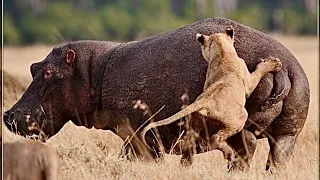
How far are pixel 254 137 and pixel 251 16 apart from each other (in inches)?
1436

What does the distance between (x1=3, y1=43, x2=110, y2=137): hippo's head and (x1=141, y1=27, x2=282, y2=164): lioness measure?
63.2 inches

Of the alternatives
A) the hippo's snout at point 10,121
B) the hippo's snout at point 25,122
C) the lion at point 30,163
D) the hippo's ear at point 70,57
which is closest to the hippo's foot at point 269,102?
the hippo's ear at point 70,57

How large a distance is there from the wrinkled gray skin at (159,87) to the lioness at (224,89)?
0.59ft

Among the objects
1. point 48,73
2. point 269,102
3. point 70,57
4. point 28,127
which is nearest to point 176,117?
point 269,102

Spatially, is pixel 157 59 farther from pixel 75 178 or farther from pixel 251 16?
pixel 251 16

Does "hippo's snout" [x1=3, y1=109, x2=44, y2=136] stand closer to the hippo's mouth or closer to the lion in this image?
the hippo's mouth

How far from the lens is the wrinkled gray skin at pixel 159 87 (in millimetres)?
8789

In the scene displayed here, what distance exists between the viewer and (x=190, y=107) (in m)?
8.18

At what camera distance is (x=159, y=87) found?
9.05 metres

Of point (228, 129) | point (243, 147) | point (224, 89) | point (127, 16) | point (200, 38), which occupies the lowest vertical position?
point (127, 16)

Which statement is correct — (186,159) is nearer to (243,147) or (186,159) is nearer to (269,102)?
(243,147)

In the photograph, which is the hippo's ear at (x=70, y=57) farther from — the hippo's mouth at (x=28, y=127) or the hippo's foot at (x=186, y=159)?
the hippo's foot at (x=186, y=159)

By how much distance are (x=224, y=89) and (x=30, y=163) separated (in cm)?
195

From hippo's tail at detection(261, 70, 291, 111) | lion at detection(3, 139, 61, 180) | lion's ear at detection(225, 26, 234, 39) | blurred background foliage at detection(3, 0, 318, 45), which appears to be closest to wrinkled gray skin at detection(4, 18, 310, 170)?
hippo's tail at detection(261, 70, 291, 111)
